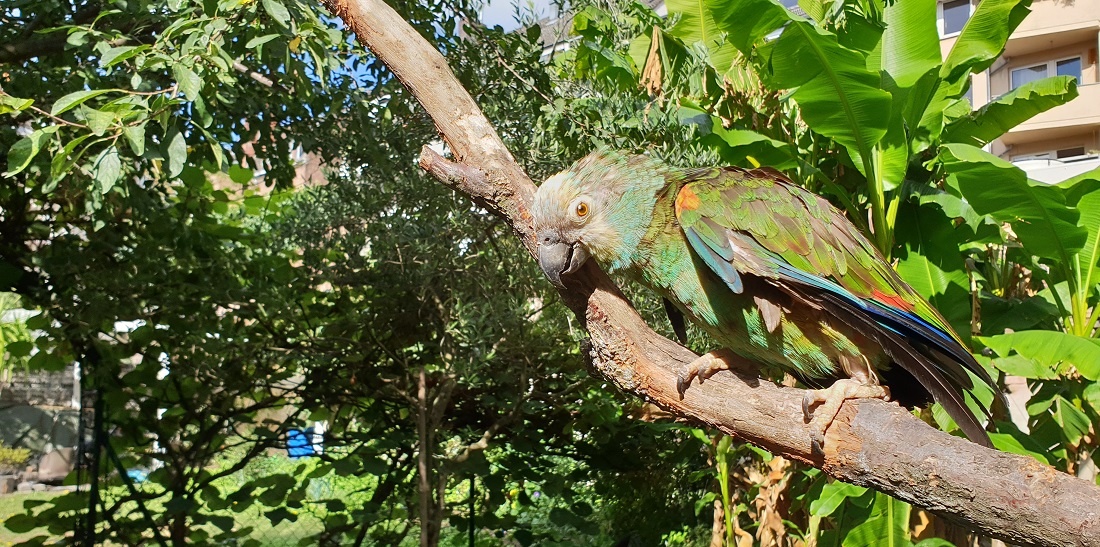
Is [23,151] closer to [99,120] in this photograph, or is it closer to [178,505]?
[99,120]

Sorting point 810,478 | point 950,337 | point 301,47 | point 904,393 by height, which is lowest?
point 810,478

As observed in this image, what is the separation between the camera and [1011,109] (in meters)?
3.51

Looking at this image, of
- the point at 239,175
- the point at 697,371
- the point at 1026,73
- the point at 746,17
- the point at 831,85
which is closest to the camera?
the point at 697,371

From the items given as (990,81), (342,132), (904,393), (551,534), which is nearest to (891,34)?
(904,393)

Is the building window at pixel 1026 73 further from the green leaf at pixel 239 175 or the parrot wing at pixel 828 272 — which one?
the parrot wing at pixel 828 272

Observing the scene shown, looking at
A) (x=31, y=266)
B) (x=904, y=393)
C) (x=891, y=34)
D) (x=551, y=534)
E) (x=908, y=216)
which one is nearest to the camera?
(x=904, y=393)

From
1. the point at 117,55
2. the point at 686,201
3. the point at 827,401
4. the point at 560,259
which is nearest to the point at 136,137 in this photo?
the point at 117,55

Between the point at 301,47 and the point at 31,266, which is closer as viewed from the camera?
the point at 301,47

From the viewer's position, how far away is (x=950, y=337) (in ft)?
5.90

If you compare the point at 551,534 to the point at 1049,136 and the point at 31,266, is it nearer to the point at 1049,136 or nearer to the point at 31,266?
the point at 31,266

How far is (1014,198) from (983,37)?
0.84 meters

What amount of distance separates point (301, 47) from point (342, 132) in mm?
687

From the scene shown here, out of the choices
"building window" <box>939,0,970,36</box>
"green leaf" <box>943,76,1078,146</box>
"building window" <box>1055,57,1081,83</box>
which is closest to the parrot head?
"green leaf" <box>943,76,1078,146</box>

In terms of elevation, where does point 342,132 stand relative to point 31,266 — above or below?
above
